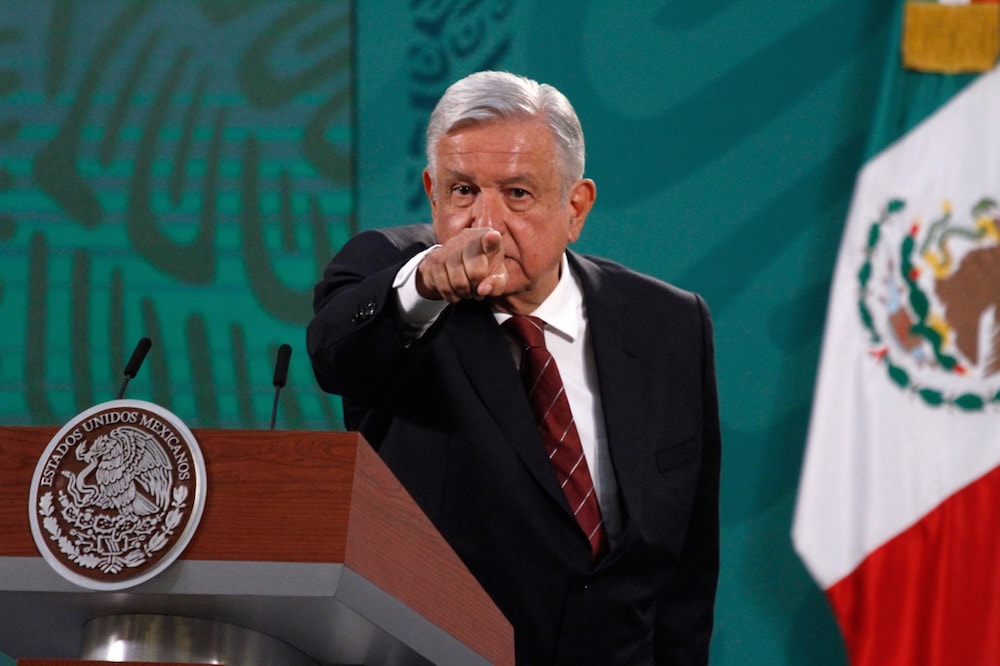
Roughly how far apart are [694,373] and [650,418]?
17 cm

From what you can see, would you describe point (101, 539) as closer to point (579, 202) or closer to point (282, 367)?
point (282, 367)

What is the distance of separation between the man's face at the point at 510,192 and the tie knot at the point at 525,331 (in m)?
0.04

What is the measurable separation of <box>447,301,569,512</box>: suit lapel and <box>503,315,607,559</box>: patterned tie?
0.16 ft

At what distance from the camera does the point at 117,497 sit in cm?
112

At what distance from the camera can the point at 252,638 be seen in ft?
3.94

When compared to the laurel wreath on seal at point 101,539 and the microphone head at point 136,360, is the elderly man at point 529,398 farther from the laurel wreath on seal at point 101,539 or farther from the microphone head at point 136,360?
the laurel wreath on seal at point 101,539

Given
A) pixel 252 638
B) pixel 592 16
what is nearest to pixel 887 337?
pixel 592 16

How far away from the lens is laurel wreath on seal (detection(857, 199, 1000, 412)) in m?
3.21

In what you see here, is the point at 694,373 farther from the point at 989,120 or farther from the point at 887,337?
the point at 989,120

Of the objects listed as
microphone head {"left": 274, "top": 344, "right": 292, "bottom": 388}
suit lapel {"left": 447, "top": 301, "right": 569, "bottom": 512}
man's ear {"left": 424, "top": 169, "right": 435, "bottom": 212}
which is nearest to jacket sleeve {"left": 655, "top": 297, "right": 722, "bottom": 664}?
suit lapel {"left": 447, "top": 301, "right": 569, "bottom": 512}

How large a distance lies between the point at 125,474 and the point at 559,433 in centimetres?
84

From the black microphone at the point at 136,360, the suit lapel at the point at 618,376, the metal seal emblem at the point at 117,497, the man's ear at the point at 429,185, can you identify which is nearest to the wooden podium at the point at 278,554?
the metal seal emblem at the point at 117,497

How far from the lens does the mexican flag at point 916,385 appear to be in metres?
3.14

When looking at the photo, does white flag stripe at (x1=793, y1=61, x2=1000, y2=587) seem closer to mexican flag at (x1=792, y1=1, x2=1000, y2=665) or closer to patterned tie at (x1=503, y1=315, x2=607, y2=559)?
mexican flag at (x1=792, y1=1, x2=1000, y2=665)
